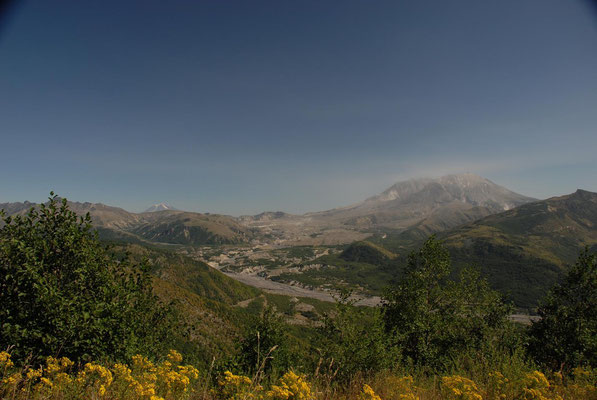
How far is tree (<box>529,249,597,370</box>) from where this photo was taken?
24.5 meters

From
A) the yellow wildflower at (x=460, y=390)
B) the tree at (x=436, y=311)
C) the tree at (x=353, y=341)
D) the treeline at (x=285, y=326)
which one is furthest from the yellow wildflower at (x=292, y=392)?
the tree at (x=436, y=311)

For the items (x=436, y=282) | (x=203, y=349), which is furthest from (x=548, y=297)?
(x=203, y=349)

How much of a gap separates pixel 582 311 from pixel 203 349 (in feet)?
498

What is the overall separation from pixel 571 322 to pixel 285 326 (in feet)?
104

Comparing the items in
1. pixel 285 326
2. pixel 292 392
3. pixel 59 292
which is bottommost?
pixel 285 326

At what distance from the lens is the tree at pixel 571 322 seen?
2448 centimetres

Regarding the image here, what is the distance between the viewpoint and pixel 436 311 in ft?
91.8

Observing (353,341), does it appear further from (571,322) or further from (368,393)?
(571,322)

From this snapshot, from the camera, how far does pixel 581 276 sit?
28.0 metres

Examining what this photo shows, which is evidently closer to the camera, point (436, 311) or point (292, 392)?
point (292, 392)

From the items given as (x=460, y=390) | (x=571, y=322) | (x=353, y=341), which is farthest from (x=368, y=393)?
(x=571, y=322)

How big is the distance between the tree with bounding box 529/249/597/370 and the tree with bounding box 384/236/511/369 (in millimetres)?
4200

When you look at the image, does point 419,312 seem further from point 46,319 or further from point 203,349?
point 203,349

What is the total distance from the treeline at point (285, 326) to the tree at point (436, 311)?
0.36ft
